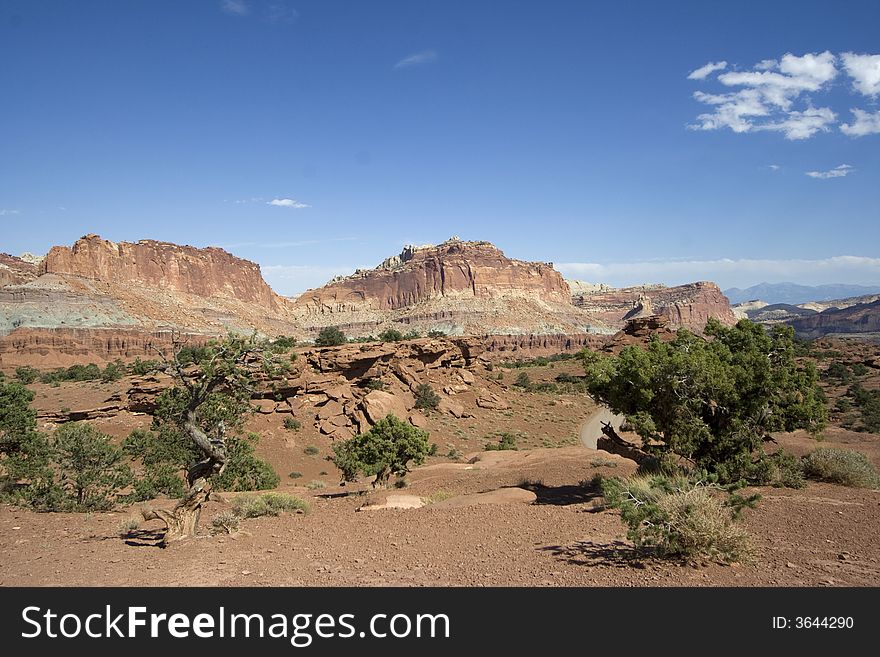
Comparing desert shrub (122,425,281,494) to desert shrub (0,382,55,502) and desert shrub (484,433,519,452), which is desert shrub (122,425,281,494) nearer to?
desert shrub (0,382,55,502)

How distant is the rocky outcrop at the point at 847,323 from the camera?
17162cm

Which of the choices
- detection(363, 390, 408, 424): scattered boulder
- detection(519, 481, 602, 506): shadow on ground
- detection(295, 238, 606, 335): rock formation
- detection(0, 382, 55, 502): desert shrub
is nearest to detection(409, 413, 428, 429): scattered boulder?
detection(363, 390, 408, 424): scattered boulder

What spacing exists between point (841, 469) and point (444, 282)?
454 ft

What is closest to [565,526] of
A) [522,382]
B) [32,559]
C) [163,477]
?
[32,559]

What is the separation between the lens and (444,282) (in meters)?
151

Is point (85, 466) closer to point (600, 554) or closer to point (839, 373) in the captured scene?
point (600, 554)

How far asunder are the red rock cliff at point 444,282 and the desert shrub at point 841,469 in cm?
13203

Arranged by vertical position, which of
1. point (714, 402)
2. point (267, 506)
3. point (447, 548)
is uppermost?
point (714, 402)

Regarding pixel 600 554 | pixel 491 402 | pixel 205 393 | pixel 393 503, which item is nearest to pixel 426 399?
pixel 491 402

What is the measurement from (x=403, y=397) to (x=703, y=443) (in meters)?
27.5

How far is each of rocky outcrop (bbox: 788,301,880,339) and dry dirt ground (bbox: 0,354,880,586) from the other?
612 ft

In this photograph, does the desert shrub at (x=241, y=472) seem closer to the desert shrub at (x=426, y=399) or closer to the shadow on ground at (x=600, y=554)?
the shadow on ground at (x=600, y=554)

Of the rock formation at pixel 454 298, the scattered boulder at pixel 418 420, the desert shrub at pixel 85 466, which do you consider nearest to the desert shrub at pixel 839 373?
the scattered boulder at pixel 418 420
